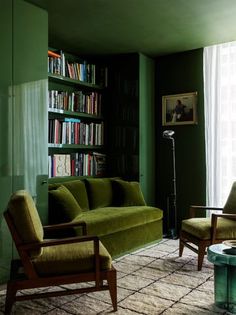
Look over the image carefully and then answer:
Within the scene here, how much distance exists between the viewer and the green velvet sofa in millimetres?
3684

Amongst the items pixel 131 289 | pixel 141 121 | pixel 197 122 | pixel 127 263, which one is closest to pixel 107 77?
pixel 141 121

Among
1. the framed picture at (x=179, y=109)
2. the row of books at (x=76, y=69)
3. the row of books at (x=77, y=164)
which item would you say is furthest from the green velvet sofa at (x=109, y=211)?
the row of books at (x=76, y=69)

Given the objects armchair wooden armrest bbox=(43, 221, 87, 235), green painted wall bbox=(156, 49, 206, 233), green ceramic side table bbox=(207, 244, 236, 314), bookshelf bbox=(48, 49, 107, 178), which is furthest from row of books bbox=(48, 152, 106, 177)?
green ceramic side table bbox=(207, 244, 236, 314)

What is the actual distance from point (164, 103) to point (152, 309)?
340 cm

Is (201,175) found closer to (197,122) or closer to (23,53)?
(197,122)

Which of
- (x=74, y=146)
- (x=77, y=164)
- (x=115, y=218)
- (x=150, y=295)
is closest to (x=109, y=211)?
(x=115, y=218)

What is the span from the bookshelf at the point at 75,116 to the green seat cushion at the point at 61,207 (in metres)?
0.69

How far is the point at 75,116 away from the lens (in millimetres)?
4879

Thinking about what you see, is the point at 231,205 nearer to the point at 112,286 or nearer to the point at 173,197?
the point at 173,197

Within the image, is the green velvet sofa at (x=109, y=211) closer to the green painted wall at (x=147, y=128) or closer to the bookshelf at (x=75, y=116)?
the bookshelf at (x=75, y=116)

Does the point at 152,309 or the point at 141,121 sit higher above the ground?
the point at 141,121

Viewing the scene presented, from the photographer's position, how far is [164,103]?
5312 mm

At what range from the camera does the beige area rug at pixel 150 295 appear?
254 centimetres

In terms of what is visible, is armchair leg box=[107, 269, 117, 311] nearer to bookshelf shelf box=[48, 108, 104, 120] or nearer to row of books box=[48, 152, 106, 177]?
row of books box=[48, 152, 106, 177]
